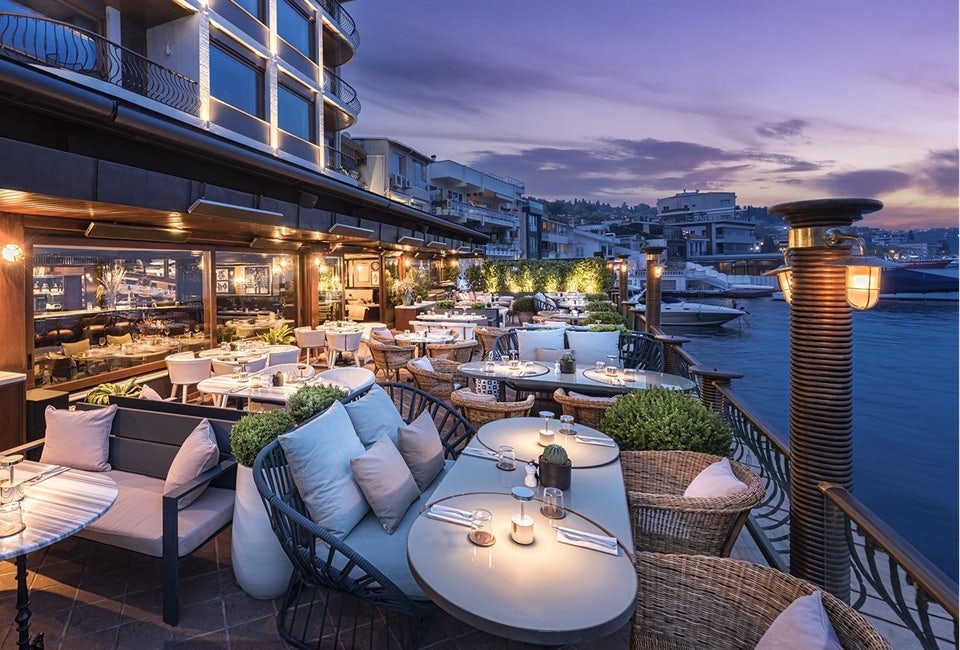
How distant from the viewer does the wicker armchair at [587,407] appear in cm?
415

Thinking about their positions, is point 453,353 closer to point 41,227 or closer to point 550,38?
point 41,227

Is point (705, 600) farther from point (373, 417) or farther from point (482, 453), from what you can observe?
point (373, 417)

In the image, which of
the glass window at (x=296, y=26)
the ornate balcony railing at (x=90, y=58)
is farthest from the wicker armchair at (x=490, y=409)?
the glass window at (x=296, y=26)

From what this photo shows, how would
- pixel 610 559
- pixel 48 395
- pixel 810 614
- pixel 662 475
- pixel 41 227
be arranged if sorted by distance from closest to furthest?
pixel 810 614 → pixel 610 559 → pixel 662 475 → pixel 48 395 → pixel 41 227

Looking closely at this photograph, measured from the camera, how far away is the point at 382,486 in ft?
8.48

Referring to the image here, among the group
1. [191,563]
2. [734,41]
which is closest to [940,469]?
[734,41]

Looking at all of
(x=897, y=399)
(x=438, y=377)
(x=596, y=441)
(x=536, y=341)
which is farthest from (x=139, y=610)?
(x=897, y=399)

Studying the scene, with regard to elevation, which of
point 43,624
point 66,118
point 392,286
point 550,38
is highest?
point 550,38

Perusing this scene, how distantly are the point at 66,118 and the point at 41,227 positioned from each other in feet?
4.74

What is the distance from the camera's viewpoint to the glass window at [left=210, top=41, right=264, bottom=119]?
35.2ft

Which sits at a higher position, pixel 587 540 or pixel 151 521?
pixel 587 540

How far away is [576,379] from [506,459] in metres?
2.55

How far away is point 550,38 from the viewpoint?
1546 centimetres

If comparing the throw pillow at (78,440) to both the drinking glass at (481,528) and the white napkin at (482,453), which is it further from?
the drinking glass at (481,528)
